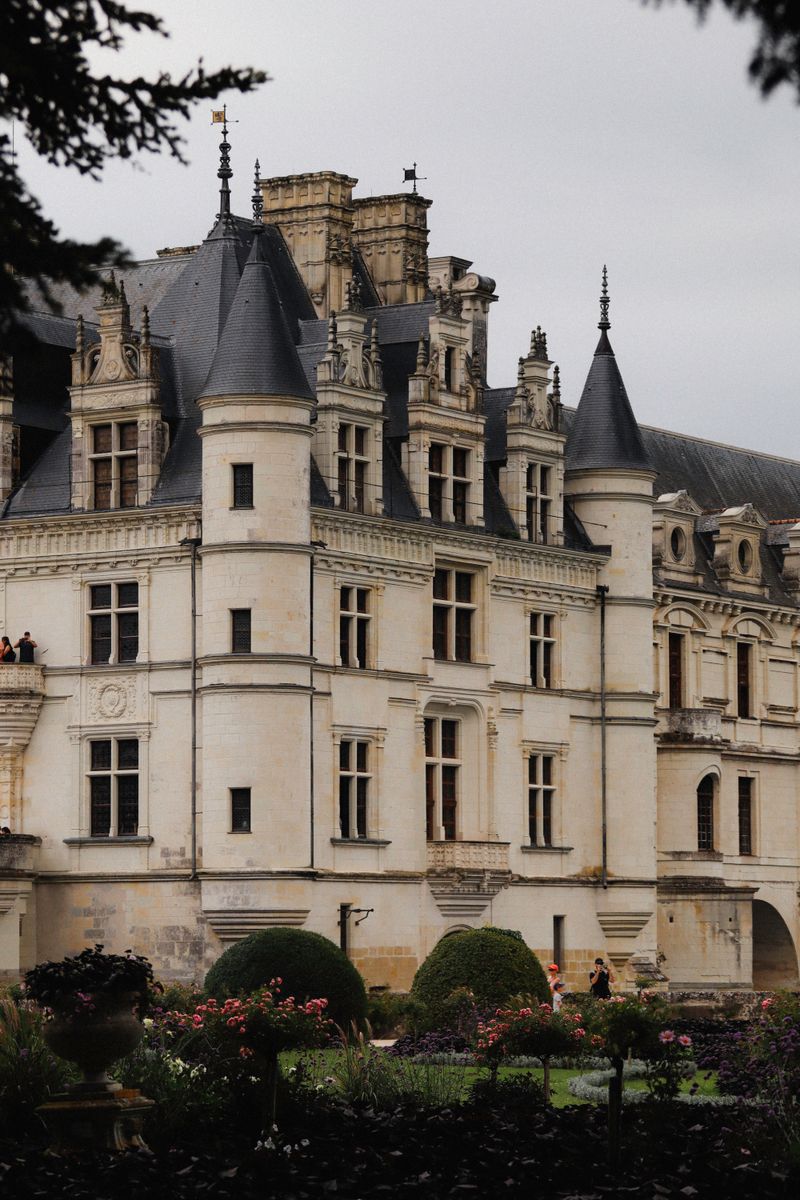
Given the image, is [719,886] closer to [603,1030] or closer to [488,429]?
[488,429]

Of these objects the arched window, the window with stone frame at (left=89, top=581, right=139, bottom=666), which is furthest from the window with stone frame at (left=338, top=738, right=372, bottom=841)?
the arched window

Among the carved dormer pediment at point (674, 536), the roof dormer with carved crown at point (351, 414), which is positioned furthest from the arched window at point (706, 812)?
the roof dormer with carved crown at point (351, 414)

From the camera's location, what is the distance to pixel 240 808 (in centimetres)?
4509

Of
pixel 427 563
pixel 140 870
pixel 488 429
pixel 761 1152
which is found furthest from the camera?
pixel 488 429

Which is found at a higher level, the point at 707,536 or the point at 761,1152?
the point at 707,536

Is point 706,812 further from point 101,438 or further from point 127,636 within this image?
point 101,438

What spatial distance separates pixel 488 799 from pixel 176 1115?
27973 millimetres

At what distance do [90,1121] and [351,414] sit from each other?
27.7 meters

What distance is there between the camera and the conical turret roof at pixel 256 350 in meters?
45.6

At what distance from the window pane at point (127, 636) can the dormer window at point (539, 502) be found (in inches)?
359

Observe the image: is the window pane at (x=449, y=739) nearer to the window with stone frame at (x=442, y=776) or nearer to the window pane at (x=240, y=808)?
the window with stone frame at (x=442, y=776)

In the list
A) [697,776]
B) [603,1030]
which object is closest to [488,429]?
[697,776]

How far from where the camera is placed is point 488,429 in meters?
53.3

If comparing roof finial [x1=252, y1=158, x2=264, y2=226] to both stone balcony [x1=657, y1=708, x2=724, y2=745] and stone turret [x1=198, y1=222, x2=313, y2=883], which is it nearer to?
stone turret [x1=198, y1=222, x2=313, y2=883]
